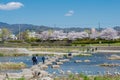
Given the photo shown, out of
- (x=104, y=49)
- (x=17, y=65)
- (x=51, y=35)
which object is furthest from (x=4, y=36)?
(x=17, y=65)

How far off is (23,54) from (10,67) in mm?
27470

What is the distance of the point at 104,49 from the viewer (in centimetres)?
7825

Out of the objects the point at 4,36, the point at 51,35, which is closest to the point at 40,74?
the point at 51,35

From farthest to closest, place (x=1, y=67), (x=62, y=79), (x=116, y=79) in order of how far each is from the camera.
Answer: (x=1, y=67)
(x=62, y=79)
(x=116, y=79)

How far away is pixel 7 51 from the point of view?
6391 centimetres

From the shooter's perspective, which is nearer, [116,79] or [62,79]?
[116,79]

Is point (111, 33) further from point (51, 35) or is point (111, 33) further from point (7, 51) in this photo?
point (7, 51)

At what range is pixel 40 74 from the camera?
19.2 meters

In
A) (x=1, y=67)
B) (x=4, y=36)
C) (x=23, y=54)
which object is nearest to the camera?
(x=1, y=67)

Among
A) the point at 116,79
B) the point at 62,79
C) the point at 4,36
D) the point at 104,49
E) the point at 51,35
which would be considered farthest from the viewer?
the point at 4,36

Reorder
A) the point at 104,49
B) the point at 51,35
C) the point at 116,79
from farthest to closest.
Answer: the point at 51,35, the point at 104,49, the point at 116,79

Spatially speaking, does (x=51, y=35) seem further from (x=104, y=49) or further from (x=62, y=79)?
(x=62, y=79)

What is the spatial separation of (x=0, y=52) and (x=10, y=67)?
92.4 ft

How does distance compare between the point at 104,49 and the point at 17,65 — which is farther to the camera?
the point at 104,49
